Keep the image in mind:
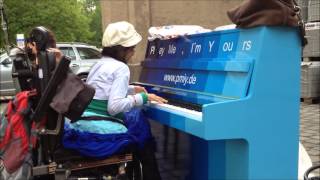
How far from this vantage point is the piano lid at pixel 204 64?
8.29 ft

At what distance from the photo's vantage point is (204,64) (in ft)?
9.70

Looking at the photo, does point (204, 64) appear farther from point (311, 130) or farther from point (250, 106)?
point (311, 130)

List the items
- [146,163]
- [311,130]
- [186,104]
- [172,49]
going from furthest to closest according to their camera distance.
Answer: [311,130]
[172,49]
[146,163]
[186,104]

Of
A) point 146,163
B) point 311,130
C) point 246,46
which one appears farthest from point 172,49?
point 311,130

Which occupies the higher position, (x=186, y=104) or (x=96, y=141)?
(x=186, y=104)

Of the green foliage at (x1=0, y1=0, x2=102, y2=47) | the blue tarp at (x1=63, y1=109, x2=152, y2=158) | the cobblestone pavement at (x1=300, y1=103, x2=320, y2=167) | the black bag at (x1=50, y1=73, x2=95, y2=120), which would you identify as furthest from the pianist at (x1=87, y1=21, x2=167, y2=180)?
the cobblestone pavement at (x1=300, y1=103, x2=320, y2=167)

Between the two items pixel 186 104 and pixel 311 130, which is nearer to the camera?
pixel 186 104

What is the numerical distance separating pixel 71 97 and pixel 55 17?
990 mm

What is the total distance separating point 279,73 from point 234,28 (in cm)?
44

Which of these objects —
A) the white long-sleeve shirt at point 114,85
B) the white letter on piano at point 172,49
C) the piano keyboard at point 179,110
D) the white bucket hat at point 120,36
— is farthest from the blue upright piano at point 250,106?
the white letter on piano at point 172,49

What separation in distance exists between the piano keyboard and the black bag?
514 mm

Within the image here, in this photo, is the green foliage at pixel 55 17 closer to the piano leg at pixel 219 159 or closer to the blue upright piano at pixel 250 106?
the blue upright piano at pixel 250 106

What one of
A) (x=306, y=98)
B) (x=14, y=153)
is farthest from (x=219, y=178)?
(x=306, y=98)

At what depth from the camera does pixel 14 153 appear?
8.68 feet
